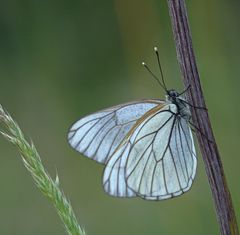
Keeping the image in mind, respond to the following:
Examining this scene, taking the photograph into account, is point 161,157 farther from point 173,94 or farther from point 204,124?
point 204,124

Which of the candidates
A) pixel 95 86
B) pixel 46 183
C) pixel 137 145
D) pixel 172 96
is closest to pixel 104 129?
pixel 137 145

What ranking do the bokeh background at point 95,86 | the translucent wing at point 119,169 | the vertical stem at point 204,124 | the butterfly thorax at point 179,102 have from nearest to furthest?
1. the vertical stem at point 204,124
2. the butterfly thorax at point 179,102
3. the translucent wing at point 119,169
4. the bokeh background at point 95,86

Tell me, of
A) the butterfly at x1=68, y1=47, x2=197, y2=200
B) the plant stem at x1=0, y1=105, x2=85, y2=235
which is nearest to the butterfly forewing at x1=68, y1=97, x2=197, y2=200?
the butterfly at x1=68, y1=47, x2=197, y2=200

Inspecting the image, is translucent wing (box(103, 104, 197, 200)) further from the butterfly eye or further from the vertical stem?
the vertical stem

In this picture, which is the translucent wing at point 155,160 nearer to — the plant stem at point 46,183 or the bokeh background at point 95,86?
the plant stem at point 46,183

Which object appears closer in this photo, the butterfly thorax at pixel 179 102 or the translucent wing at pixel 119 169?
the butterfly thorax at pixel 179 102

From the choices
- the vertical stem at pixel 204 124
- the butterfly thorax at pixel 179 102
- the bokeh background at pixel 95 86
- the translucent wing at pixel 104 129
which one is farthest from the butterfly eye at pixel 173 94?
the bokeh background at pixel 95 86
